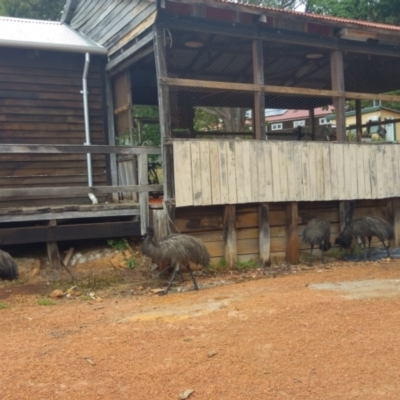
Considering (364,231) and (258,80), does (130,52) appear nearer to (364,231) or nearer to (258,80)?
(258,80)

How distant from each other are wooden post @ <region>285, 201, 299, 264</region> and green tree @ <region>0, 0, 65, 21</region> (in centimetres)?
1503

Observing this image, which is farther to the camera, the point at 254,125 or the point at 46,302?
the point at 254,125

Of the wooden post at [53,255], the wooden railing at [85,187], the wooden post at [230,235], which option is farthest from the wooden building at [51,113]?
the wooden post at [230,235]

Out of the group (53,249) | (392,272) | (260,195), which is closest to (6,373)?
(53,249)

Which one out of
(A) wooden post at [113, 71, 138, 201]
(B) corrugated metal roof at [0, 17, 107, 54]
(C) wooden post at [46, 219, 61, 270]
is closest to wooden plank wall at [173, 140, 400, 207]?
(A) wooden post at [113, 71, 138, 201]

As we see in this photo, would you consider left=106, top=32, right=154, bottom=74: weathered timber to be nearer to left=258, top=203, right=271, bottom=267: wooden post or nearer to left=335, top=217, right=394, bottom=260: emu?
left=258, top=203, right=271, bottom=267: wooden post

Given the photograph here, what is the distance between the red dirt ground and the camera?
13.1 ft

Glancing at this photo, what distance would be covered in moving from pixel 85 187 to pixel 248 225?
3121mm

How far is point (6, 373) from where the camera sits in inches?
169

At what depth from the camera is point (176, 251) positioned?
760 centimetres

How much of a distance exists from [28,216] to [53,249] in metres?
0.74

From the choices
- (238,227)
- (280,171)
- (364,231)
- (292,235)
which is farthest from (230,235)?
(364,231)

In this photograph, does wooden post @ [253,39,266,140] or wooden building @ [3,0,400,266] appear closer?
wooden building @ [3,0,400,266]

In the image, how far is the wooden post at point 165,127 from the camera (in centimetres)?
842
